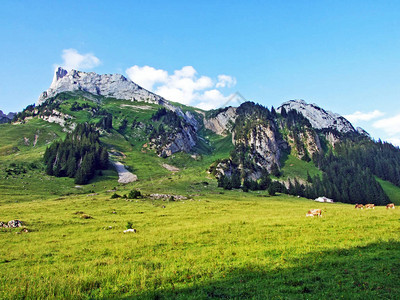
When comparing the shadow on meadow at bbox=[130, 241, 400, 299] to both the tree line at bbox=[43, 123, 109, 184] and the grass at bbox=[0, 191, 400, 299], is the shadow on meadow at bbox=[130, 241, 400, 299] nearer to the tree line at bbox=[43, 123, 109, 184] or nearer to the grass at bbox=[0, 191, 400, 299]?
the grass at bbox=[0, 191, 400, 299]

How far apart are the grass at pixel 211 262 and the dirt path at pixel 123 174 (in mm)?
94638

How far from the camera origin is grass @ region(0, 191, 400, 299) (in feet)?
38.0

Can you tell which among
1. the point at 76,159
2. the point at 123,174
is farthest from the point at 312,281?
the point at 76,159

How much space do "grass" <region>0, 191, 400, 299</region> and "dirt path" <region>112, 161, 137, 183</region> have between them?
9464cm

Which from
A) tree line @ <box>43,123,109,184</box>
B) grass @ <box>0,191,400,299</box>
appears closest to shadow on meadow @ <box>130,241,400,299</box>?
grass @ <box>0,191,400,299</box>

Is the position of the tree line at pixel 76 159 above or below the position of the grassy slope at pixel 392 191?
above

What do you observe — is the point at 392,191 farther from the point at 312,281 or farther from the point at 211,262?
the point at 211,262

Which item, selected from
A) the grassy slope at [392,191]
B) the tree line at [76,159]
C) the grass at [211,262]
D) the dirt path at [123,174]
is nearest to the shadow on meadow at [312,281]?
the grass at [211,262]

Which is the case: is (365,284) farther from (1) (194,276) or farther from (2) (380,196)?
(2) (380,196)

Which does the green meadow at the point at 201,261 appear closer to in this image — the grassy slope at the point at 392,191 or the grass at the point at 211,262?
the grass at the point at 211,262

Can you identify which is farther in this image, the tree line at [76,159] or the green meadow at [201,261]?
the tree line at [76,159]

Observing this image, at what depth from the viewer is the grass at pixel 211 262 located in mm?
11586

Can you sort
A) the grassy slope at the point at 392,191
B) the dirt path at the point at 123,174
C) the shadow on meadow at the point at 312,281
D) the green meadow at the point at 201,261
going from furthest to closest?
the grassy slope at the point at 392,191 → the dirt path at the point at 123,174 → the green meadow at the point at 201,261 → the shadow on meadow at the point at 312,281

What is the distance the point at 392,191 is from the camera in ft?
528
